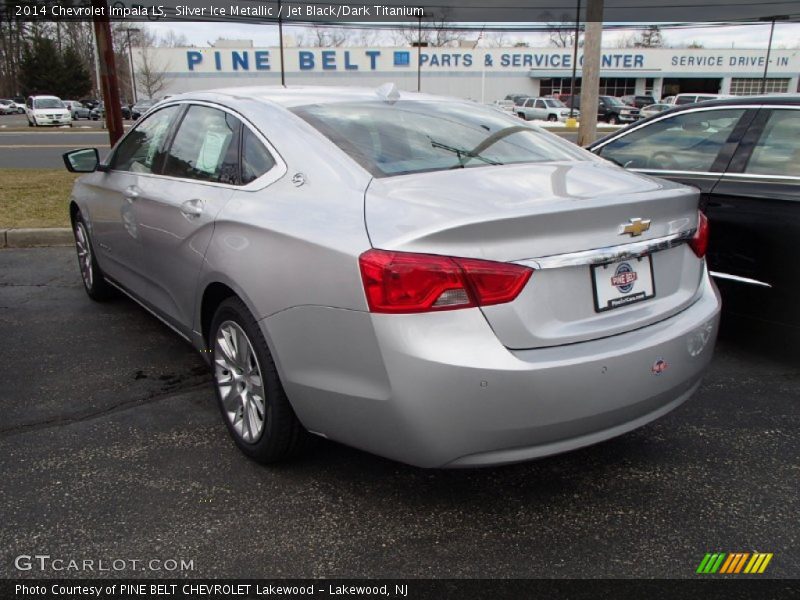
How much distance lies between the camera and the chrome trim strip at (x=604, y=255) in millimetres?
2168

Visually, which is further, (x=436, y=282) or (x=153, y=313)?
(x=153, y=313)

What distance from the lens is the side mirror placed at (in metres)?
4.75

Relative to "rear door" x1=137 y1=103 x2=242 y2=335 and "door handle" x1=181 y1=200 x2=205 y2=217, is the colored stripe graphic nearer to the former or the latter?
"rear door" x1=137 y1=103 x2=242 y2=335

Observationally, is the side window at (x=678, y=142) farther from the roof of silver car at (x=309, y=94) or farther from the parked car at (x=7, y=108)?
the parked car at (x=7, y=108)

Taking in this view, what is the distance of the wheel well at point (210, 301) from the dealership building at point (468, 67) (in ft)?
198

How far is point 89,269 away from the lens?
16.9ft

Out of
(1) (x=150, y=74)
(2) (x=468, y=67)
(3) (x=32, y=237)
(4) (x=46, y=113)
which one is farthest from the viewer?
(2) (x=468, y=67)

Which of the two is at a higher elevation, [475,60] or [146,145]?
[475,60]

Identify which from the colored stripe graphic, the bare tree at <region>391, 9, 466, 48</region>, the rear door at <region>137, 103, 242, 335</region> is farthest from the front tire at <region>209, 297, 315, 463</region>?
the bare tree at <region>391, 9, 466, 48</region>

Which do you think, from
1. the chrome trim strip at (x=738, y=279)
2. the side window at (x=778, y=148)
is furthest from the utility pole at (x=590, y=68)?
the chrome trim strip at (x=738, y=279)

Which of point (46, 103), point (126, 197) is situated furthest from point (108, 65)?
point (46, 103)

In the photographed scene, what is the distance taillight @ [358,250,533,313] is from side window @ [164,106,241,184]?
48.0 inches

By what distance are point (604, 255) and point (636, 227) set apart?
0.21 m

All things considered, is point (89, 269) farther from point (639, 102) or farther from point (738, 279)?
point (639, 102)
